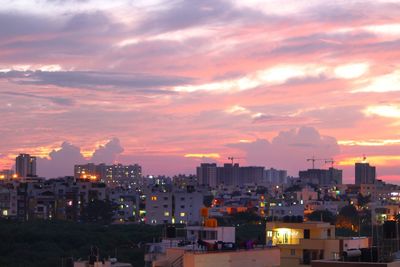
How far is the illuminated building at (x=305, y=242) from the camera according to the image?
26375 millimetres

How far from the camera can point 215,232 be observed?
25.6 metres

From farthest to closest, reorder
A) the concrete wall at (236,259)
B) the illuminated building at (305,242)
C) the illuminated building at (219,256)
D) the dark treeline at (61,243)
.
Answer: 1. the dark treeline at (61,243)
2. the illuminated building at (305,242)
3. the illuminated building at (219,256)
4. the concrete wall at (236,259)

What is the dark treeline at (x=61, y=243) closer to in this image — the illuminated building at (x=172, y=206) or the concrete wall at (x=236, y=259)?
the illuminated building at (x=172, y=206)

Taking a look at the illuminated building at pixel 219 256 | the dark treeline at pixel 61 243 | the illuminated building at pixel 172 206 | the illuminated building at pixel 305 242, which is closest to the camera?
the illuminated building at pixel 219 256

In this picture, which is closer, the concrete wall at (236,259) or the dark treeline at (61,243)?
the concrete wall at (236,259)

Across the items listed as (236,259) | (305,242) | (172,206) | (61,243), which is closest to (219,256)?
(236,259)

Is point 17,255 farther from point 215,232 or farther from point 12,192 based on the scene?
point 12,192

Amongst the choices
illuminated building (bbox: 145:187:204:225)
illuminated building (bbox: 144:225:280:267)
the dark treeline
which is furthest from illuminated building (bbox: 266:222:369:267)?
illuminated building (bbox: 145:187:204:225)

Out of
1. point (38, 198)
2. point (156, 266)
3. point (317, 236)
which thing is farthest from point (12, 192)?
point (156, 266)

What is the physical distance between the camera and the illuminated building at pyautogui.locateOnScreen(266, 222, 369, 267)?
26375 millimetres

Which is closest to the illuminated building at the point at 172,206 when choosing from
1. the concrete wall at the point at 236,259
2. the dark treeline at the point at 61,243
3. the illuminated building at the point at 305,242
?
Result: the dark treeline at the point at 61,243

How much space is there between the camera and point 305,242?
2734 centimetres

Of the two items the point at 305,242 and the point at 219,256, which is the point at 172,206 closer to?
the point at 305,242

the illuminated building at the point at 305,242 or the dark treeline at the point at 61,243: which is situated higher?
the illuminated building at the point at 305,242
